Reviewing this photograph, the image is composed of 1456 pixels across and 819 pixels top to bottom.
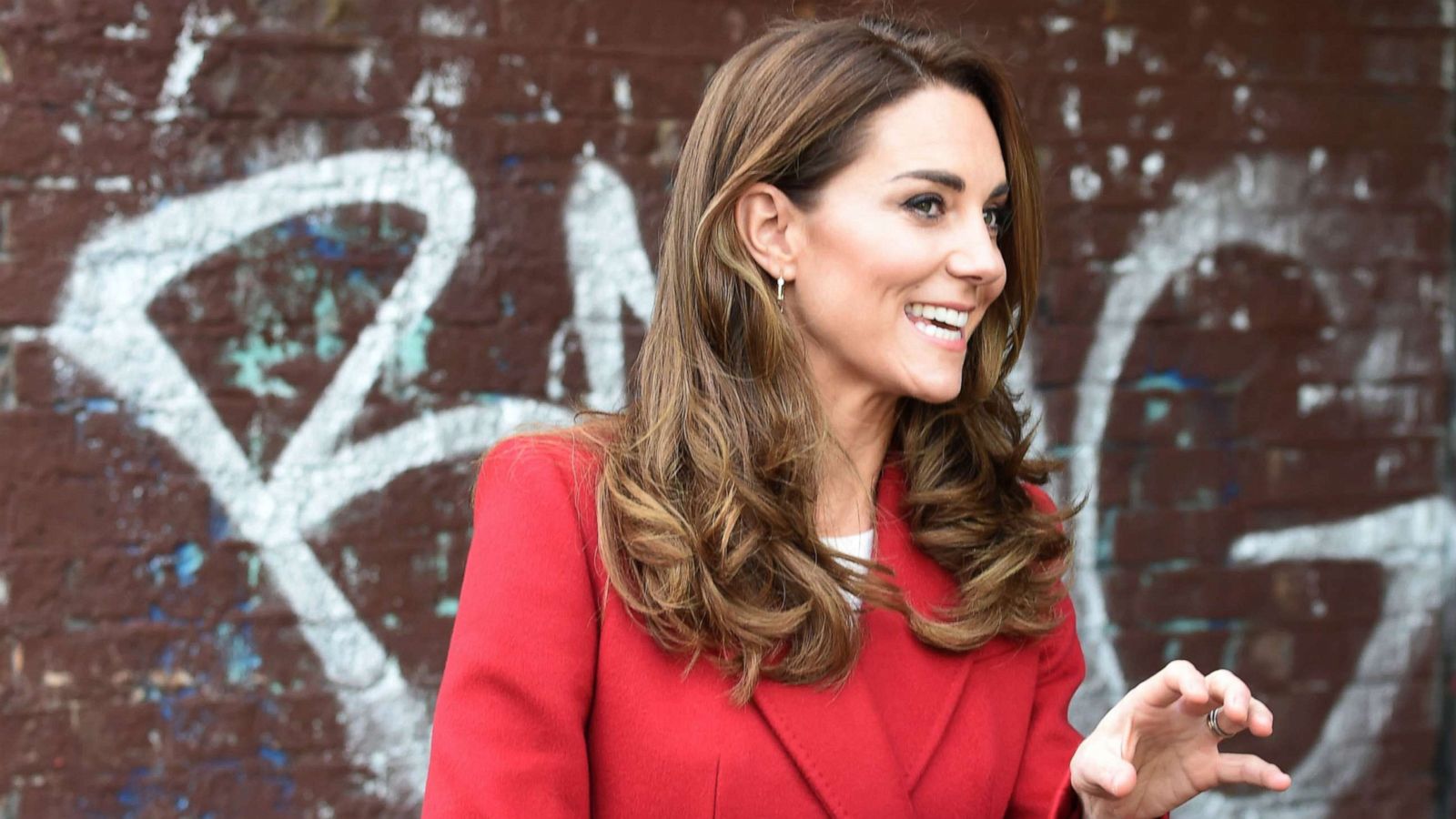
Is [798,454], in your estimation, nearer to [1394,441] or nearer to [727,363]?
[727,363]

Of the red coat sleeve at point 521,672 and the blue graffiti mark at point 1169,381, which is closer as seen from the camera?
the red coat sleeve at point 521,672

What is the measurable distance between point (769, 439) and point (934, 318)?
27cm

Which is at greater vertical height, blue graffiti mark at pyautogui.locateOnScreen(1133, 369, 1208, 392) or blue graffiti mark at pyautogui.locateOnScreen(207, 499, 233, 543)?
blue graffiti mark at pyautogui.locateOnScreen(1133, 369, 1208, 392)

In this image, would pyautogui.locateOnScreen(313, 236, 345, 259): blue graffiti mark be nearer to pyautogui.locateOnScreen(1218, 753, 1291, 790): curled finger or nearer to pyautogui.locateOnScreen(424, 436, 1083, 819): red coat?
pyautogui.locateOnScreen(424, 436, 1083, 819): red coat

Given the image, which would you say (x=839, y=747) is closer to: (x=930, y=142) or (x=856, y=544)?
(x=856, y=544)

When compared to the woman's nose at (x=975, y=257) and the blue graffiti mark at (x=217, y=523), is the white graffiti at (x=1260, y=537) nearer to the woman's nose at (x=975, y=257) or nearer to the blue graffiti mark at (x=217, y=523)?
the woman's nose at (x=975, y=257)

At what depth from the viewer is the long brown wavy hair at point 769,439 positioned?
1.72 m

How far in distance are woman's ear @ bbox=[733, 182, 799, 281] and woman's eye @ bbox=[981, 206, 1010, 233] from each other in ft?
0.95

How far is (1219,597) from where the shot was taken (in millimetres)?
3303

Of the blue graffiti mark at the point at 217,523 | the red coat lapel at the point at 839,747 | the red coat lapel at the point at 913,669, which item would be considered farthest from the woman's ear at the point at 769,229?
the blue graffiti mark at the point at 217,523

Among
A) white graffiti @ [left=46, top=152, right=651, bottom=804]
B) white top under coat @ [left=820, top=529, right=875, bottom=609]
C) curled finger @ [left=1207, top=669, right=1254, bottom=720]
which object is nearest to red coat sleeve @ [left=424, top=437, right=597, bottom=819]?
white top under coat @ [left=820, top=529, right=875, bottom=609]

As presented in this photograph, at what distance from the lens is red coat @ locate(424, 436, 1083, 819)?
1.60 metres

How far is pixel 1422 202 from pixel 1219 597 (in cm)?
105

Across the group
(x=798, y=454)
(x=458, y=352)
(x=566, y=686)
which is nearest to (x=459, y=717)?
(x=566, y=686)
